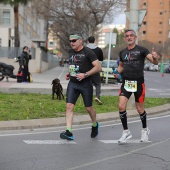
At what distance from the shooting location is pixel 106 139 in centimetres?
819

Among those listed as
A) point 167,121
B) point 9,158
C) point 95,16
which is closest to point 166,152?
point 9,158

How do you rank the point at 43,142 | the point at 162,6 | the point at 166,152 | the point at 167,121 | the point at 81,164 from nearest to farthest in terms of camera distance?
the point at 81,164 < the point at 166,152 < the point at 43,142 < the point at 167,121 < the point at 162,6

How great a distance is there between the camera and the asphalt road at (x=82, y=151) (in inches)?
239

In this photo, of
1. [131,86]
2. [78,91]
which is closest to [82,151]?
[78,91]

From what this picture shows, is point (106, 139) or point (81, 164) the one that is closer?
point (81, 164)

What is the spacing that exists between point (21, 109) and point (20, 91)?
4682 mm

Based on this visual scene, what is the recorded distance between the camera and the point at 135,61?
7691 millimetres

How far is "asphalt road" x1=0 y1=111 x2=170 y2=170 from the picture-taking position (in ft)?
19.9

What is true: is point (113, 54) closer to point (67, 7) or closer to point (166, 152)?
point (67, 7)

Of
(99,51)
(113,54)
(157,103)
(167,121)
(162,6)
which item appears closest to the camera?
(167,121)

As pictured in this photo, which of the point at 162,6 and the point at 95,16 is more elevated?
the point at 162,6

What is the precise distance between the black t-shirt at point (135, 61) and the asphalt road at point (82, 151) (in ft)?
4.35

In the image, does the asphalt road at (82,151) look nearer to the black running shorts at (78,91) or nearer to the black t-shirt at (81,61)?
the black running shorts at (78,91)

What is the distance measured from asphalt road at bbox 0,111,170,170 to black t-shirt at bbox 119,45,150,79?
1326 mm
